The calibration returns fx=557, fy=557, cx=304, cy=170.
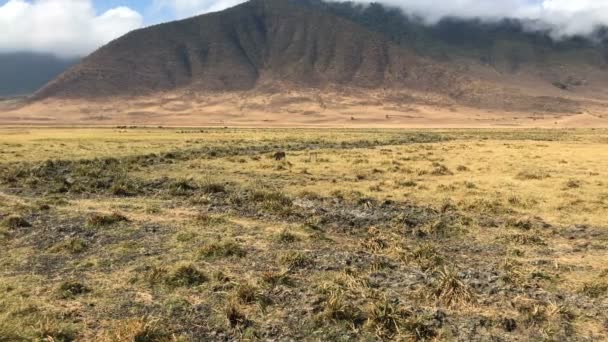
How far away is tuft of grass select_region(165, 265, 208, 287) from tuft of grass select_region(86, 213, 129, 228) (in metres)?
6.52

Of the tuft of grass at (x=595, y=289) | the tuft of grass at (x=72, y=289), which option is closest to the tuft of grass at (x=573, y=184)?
the tuft of grass at (x=595, y=289)

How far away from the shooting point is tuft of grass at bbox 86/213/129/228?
1858 cm

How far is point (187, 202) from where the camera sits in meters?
23.7

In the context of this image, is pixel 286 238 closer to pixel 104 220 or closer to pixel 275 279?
pixel 275 279

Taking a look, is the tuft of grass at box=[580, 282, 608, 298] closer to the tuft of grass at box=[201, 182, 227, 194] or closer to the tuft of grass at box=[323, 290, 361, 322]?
the tuft of grass at box=[323, 290, 361, 322]

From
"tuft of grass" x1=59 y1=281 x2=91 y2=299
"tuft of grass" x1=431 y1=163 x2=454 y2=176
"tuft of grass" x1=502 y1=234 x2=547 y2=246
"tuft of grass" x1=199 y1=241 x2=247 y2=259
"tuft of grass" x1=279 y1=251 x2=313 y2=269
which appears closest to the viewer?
"tuft of grass" x1=59 y1=281 x2=91 y2=299

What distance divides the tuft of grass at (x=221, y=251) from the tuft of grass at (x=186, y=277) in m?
1.65

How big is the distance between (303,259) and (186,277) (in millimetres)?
3054

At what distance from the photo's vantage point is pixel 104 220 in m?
18.8

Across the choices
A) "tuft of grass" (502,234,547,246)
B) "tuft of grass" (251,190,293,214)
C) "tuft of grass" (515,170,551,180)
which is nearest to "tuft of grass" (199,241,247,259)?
"tuft of grass" (251,190,293,214)

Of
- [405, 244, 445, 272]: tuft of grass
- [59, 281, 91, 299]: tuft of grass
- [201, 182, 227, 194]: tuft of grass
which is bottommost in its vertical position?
[201, 182, 227, 194]: tuft of grass

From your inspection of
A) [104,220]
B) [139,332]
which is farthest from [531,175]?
[139,332]

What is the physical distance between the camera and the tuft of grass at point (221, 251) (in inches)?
595

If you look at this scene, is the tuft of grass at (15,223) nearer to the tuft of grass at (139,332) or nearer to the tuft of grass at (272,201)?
the tuft of grass at (272,201)
